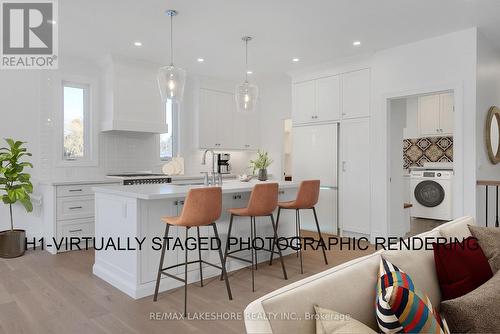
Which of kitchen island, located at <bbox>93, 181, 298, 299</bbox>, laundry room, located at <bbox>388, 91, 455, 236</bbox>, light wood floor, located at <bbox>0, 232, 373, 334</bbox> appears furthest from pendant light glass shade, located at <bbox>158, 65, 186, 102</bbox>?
laundry room, located at <bbox>388, 91, 455, 236</bbox>

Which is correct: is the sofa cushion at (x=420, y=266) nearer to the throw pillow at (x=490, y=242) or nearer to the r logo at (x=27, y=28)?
the throw pillow at (x=490, y=242)

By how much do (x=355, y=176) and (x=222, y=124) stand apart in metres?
2.66

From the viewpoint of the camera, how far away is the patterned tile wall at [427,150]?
6816mm

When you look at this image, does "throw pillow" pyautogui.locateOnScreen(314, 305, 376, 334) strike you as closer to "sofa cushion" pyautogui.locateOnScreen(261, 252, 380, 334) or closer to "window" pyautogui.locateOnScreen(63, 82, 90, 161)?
"sofa cushion" pyautogui.locateOnScreen(261, 252, 380, 334)

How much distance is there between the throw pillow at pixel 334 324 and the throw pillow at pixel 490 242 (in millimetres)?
1234

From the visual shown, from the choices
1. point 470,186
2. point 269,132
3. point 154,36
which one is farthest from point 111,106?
point 470,186

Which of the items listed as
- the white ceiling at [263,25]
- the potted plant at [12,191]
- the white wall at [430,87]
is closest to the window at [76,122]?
the white ceiling at [263,25]

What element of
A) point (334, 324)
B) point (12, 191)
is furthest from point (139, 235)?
point (334, 324)

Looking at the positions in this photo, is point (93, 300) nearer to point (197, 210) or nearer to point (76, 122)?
point (197, 210)

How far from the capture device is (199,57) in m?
5.13

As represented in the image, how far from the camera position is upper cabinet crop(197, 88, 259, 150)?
6.21 meters

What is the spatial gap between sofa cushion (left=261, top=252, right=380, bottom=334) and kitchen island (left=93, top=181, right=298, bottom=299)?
6.07 ft

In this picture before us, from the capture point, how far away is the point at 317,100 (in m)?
5.54

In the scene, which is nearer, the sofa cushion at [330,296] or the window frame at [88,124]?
the sofa cushion at [330,296]
